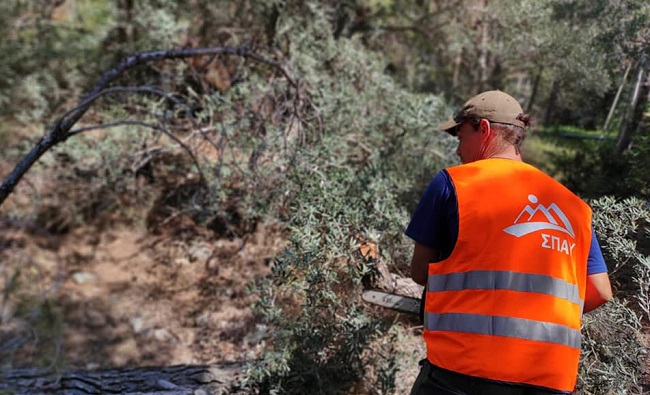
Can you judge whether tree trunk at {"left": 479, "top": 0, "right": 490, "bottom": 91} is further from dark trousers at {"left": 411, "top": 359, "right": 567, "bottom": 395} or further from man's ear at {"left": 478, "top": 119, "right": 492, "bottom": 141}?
dark trousers at {"left": 411, "top": 359, "right": 567, "bottom": 395}

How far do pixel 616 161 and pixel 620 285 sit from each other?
141cm

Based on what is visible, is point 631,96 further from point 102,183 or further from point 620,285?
point 102,183

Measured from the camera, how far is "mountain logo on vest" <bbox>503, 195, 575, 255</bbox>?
1.50m

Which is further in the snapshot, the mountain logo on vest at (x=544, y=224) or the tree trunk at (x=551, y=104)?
the tree trunk at (x=551, y=104)

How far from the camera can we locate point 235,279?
577 cm

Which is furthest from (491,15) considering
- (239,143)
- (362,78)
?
(239,143)

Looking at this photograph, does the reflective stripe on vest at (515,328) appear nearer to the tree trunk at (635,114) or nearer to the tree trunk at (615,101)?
the tree trunk at (635,114)

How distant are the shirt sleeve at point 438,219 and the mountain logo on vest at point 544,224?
0.56 feet

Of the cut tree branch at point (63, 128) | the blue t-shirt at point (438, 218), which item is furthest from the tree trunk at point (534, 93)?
the blue t-shirt at point (438, 218)

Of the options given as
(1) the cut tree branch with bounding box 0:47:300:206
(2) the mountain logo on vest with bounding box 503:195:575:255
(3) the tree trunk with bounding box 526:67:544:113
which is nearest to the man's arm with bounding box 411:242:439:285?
(2) the mountain logo on vest with bounding box 503:195:575:255

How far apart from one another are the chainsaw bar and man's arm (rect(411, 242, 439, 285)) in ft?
3.06

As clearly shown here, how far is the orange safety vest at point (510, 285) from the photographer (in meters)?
1.47

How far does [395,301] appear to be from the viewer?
2631 millimetres

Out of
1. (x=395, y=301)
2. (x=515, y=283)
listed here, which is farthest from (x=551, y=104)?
(x=515, y=283)
